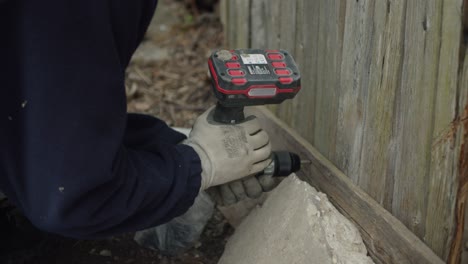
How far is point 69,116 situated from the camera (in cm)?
188

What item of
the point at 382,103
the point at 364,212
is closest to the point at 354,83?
the point at 382,103

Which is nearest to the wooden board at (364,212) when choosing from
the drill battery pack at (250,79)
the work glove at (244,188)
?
the work glove at (244,188)

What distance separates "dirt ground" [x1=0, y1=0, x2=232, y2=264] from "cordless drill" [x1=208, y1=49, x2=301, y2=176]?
759mm

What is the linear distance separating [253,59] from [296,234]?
0.60m

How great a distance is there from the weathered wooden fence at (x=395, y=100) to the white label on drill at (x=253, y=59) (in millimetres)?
274

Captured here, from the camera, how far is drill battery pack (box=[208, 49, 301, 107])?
7.16 feet

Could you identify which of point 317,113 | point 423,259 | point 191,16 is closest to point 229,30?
point 317,113

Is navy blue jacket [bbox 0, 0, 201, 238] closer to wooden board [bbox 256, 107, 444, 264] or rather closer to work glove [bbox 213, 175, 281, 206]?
work glove [bbox 213, 175, 281, 206]

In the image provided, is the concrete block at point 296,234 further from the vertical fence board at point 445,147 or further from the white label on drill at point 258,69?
the white label on drill at point 258,69

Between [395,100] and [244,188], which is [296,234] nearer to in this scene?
[244,188]

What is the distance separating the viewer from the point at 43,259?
2.70 m

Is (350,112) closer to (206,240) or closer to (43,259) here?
(206,240)

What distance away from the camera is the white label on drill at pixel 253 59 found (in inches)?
89.6

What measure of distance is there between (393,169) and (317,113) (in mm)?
539
